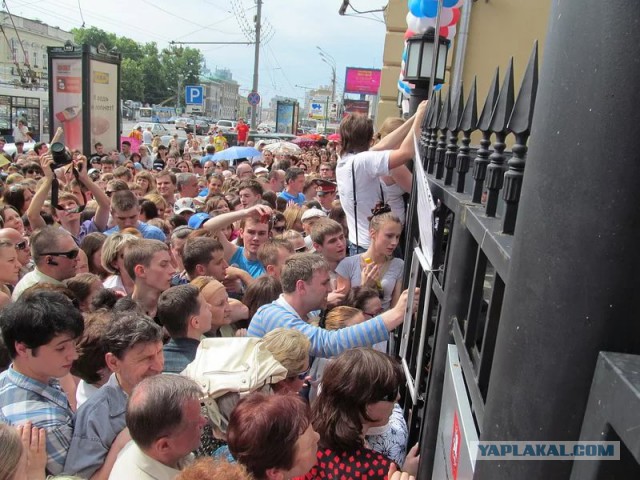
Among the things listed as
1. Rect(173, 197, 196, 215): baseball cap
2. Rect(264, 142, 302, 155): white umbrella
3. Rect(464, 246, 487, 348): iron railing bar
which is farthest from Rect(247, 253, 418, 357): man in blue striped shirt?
Rect(264, 142, 302, 155): white umbrella

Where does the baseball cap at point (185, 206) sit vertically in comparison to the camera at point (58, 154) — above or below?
below

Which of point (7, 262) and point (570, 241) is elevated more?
point (570, 241)

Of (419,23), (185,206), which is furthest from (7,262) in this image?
(419,23)

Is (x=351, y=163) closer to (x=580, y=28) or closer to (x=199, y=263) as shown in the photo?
(x=199, y=263)

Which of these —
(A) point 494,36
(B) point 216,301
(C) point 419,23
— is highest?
(A) point 494,36

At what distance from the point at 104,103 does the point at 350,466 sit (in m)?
14.6

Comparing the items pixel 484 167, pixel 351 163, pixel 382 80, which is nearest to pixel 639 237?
pixel 484 167

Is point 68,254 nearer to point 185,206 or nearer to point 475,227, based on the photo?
point 185,206

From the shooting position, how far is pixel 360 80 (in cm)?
3894

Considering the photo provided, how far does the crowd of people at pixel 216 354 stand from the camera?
2.00 m

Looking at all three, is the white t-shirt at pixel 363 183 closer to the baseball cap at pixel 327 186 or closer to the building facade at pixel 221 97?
the baseball cap at pixel 327 186

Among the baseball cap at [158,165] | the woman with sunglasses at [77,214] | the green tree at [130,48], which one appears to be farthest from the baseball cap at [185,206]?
the green tree at [130,48]

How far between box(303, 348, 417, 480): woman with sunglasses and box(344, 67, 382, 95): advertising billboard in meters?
35.8

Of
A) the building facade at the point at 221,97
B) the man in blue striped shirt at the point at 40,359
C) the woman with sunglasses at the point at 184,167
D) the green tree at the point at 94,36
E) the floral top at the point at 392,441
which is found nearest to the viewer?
the man in blue striped shirt at the point at 40,359
